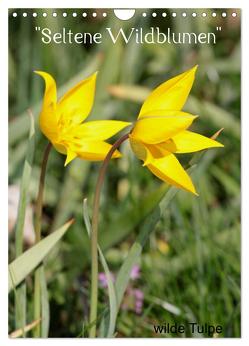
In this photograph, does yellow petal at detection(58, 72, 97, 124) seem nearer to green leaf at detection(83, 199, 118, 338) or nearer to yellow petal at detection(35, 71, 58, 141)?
yellow petal at detection(35, 71, 58, 141)

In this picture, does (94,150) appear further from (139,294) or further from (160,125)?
(139,294)

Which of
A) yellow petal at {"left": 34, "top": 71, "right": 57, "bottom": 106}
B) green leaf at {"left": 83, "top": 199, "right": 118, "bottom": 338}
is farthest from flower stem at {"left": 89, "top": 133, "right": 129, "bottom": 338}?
yellow petal at {"left": 34, "top": 71, "right": 57, "bottom": 106}

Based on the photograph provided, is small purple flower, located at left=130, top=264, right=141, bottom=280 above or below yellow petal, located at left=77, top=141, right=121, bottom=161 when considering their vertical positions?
below

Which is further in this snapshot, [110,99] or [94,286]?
[110,99]
